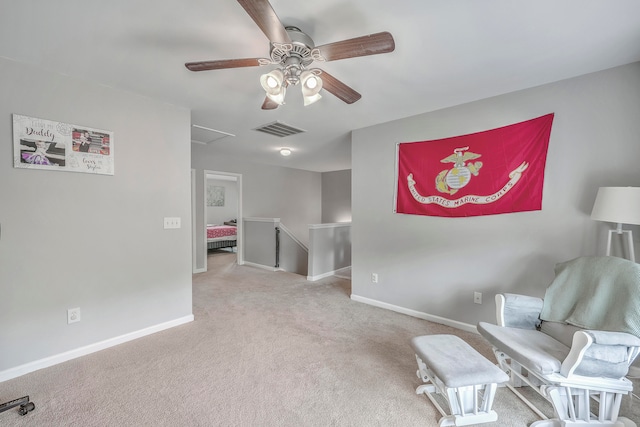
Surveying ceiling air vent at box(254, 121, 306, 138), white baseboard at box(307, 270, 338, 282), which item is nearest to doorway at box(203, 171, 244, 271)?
white baseboard at box(307, 270, 338, 282)

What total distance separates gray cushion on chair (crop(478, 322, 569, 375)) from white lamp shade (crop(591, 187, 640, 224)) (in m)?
0.90

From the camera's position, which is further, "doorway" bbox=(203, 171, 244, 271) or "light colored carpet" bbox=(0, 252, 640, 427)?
"doorway" bbox=(203, 171, 244, 271)

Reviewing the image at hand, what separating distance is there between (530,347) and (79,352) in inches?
133

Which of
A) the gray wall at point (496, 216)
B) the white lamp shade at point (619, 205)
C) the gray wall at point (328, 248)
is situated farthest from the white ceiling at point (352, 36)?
the gray wall at point (328, 248)

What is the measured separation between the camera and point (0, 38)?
1.63 meters

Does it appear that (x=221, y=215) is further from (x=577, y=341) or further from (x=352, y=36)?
(x=577, y=341)

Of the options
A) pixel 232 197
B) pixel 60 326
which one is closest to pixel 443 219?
pixel 60 326

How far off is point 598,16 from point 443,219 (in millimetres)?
1806

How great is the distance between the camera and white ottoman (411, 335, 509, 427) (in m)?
1.42

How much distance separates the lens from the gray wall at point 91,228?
1.89m

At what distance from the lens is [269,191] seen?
6230mm

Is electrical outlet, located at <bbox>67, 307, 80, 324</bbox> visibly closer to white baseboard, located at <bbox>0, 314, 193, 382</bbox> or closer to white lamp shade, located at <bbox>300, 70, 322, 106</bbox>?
white baseboard, located at <bbox>0, 314, 193, 382</bbox>

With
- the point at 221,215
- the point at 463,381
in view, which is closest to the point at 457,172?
the point at 463,381

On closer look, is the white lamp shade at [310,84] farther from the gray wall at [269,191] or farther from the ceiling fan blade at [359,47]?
the gray wall at [269,191]
